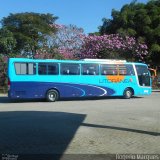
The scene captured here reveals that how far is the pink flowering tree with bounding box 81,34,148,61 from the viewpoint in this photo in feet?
135

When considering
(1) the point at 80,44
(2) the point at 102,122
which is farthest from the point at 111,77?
(1) the point at 80,44

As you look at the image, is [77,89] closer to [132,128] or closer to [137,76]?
[137,76]

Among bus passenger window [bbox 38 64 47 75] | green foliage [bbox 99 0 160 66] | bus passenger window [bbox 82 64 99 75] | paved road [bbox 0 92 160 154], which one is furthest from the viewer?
green foliage [bbox 99 0 160 66]

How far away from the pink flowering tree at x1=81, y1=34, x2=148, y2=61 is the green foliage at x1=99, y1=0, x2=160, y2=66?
0.89 meters

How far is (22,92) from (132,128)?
11.5 meters

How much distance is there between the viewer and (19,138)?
10.9 meters

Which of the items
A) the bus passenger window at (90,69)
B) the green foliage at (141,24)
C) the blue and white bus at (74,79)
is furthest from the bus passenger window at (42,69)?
the green foliage at (141,24)

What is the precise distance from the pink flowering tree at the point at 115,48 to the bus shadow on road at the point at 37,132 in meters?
25.2

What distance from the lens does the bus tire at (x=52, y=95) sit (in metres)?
23.8

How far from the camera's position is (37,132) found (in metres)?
11.8

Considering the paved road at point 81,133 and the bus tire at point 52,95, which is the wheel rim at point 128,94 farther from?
the paved road at point 81,133

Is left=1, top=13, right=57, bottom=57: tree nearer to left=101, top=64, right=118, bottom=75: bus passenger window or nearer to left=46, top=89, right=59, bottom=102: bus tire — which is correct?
left=101, top=64, right=118, bottom=75: bus passenger window

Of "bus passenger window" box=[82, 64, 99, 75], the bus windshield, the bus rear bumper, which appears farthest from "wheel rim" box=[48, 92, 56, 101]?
the bus windshield

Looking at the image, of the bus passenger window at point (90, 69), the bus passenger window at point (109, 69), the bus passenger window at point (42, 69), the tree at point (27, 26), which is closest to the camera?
the bus passenger window at point (42, 69)
